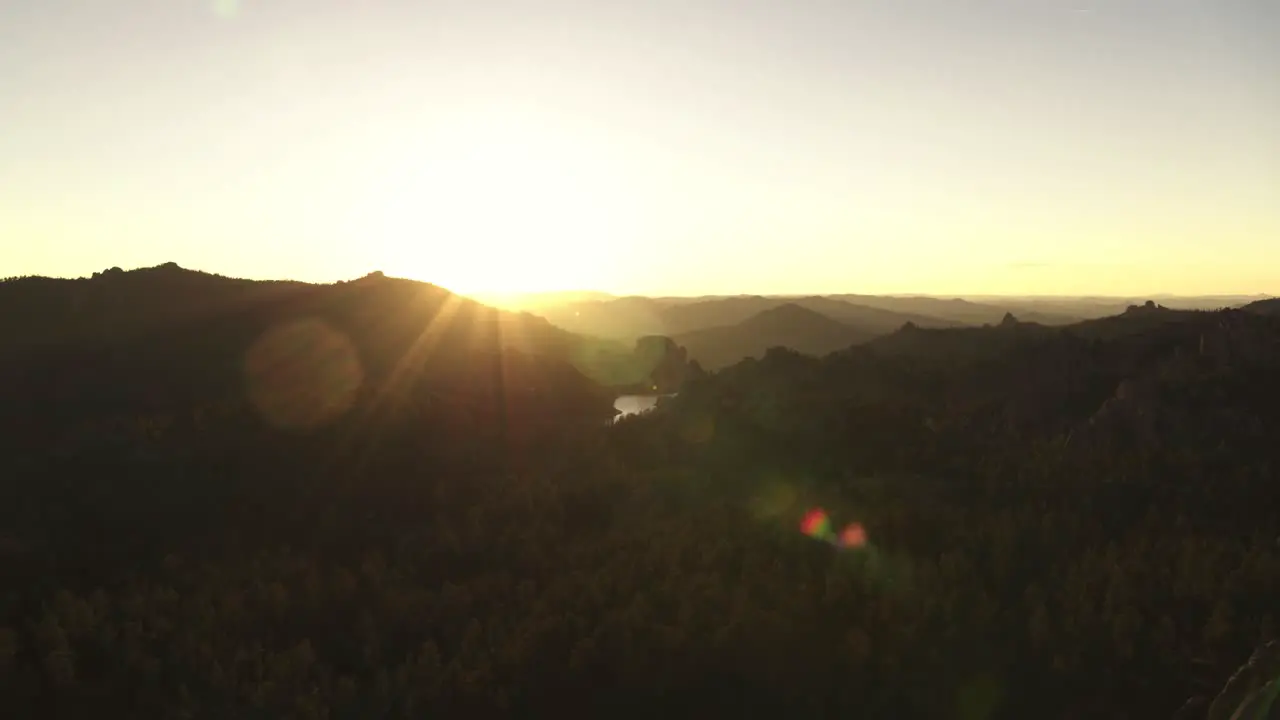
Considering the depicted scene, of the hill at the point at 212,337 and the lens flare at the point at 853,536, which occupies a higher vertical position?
the hill at the point at 212,337

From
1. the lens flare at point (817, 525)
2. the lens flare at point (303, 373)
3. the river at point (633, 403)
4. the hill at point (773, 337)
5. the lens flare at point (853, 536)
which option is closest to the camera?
the lens flare at point (853, 536)

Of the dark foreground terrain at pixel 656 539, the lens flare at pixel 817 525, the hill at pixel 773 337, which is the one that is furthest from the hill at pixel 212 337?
the hill at pixel 773 337

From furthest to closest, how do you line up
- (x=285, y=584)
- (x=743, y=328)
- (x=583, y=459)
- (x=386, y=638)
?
(x=743, y=328) < (x=583, y=459) < (x=285, y=584) < (x=386, y=638)

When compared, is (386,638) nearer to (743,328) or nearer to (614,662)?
(614,662)

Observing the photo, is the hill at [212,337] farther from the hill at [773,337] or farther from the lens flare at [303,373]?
the hill at [773,337]

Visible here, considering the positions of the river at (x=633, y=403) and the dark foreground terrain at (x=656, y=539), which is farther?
the river at (x=633, y=403)

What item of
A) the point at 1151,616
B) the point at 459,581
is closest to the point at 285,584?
the point at 459,581
